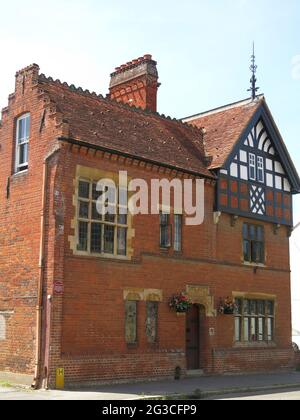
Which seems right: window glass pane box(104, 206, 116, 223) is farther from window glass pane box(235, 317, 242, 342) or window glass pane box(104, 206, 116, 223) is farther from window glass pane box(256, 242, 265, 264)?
window glass pane box(256, 242, 265, 264)

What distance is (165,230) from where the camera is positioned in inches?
914

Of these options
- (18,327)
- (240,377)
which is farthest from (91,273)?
(240,377)

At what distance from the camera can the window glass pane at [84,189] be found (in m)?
20.6

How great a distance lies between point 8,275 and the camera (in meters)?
21.2

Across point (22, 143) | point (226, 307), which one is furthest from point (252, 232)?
point (22, 143)

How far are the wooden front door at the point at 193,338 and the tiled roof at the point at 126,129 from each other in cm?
542

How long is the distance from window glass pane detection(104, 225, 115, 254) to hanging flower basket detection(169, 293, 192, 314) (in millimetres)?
3080

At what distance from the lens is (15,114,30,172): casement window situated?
21.7 meters

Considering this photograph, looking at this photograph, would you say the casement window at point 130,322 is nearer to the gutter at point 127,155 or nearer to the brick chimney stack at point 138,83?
the gutter at point 127,155

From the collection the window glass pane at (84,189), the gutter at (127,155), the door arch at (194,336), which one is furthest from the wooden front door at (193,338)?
the window glass pane at (84,189)

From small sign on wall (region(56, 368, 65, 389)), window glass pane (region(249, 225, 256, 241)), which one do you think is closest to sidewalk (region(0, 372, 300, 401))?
small sign on wall (region(56, 368, 65, 389))

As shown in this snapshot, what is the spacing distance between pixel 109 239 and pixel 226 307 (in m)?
6.05

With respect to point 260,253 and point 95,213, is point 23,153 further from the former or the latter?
point 260,253

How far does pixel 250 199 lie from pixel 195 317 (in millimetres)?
5555
